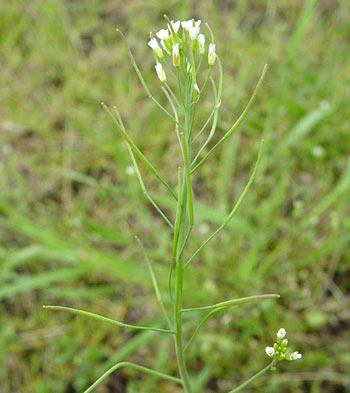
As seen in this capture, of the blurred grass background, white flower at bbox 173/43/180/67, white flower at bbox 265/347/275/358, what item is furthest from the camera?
the blurred grass background

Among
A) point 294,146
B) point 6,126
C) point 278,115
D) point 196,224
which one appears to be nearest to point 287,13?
point 278,115

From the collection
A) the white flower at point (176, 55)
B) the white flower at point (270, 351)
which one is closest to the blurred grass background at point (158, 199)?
the white flower at point (270, 351)

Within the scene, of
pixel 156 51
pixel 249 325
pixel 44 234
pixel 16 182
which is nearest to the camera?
pixel 156 51

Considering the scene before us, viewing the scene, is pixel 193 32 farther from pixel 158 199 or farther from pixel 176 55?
pixel 158 199

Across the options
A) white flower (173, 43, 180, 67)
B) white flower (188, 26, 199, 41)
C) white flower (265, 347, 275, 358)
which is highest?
white flower (188, 26, 199, 41)

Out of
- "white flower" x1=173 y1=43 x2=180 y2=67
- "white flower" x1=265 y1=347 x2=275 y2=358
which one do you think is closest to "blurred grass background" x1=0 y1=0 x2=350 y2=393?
"white flower" x1=265 y1=347 x2=275 y2=358

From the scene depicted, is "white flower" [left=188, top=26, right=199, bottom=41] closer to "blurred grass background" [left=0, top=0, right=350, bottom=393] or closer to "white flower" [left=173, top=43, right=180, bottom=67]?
"white flower" [left=173, top=43, right=180, bottom=67]

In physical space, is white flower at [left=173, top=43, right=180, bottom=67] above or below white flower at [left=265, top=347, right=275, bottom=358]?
above

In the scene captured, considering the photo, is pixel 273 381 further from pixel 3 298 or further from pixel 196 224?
pixel 3 298

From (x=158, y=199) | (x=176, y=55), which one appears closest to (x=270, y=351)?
(x=176, y=55)
